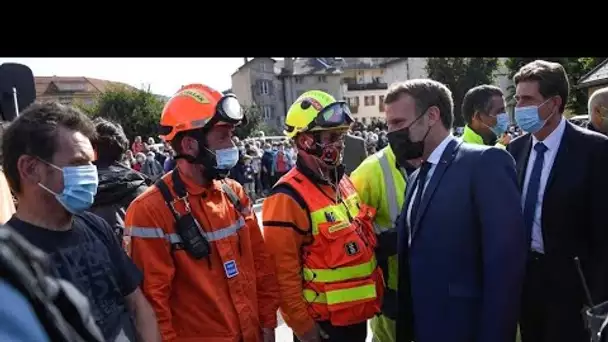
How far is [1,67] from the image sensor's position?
4285 mm

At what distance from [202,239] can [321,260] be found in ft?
2.57

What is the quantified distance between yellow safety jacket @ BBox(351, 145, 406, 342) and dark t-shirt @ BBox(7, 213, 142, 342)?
177 cm

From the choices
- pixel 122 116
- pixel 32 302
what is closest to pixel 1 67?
pixel 32 302

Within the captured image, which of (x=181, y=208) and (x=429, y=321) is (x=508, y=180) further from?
(x=181, y=208)

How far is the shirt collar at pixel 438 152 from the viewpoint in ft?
8.76

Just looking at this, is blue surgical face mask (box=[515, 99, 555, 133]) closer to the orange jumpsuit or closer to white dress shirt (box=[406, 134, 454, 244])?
white dress shirt (box=[406, 134, 454, 244])

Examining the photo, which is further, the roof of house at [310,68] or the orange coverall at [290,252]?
the roof of house at [310,68]

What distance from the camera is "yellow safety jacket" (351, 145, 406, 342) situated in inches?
142

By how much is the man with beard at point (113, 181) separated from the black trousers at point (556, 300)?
2.64 m

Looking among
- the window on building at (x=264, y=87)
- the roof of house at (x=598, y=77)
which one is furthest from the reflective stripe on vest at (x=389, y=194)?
the window on building at (x=264, y=87)

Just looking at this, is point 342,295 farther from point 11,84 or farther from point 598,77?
point 598,77

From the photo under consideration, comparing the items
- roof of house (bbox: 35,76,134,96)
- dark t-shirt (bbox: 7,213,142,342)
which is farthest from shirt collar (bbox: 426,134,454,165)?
roof of house (bbox: 35,76,134,96)

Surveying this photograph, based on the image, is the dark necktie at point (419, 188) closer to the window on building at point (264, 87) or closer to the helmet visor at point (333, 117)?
the helmet visor at point (333, 117)
